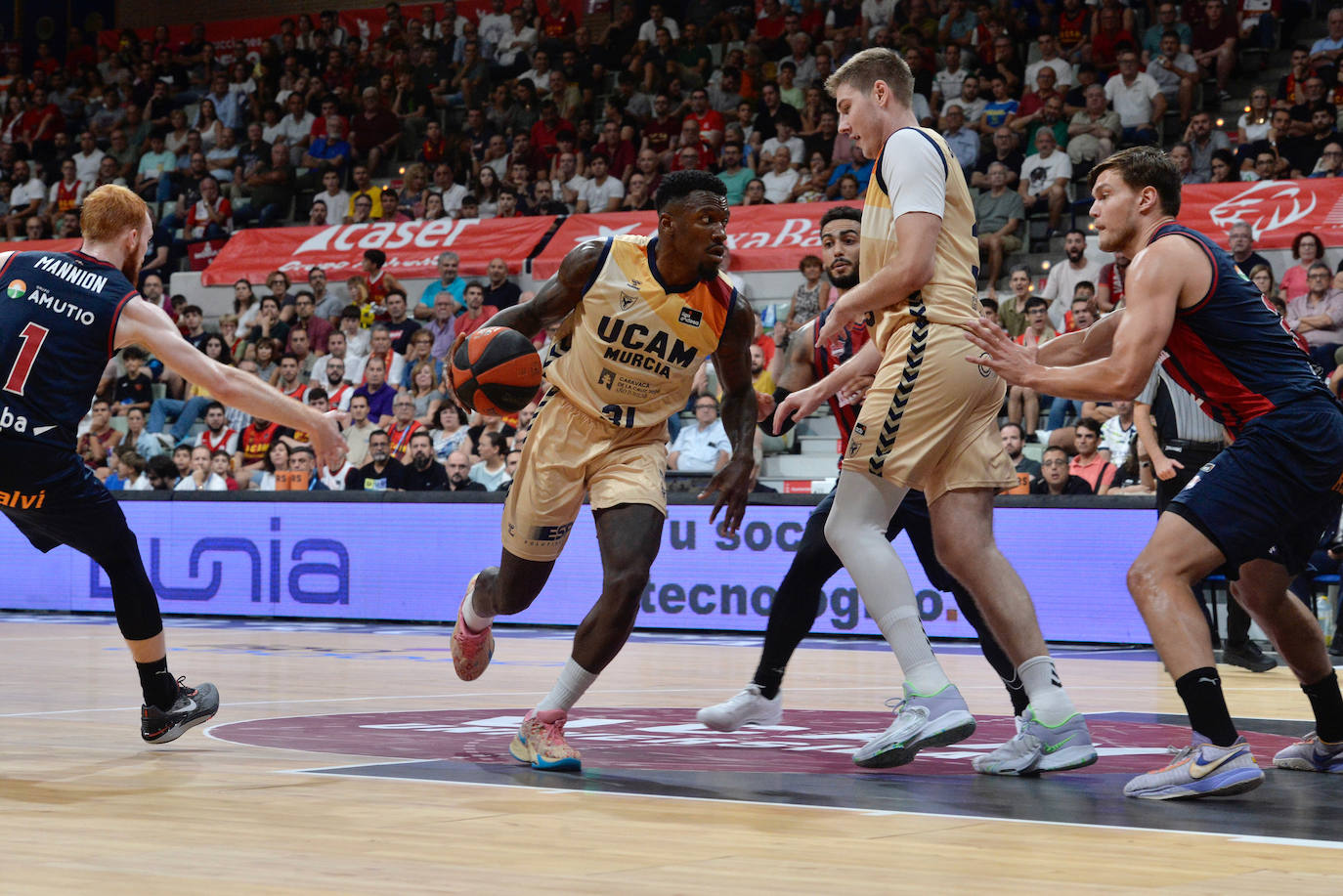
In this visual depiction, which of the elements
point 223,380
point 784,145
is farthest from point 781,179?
point 223,380

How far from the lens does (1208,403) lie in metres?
5.16

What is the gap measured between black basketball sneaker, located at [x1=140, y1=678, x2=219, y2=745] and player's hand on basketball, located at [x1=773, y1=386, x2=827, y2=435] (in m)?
2.22

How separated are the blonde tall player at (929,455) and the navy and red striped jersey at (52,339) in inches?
95.4

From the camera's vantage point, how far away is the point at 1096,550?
11242mm

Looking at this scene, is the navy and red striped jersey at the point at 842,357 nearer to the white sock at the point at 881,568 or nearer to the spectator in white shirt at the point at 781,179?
the white sock at the point at 881,568

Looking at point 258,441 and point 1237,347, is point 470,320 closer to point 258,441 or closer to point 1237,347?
point 258,441

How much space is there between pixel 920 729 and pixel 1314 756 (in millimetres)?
1344

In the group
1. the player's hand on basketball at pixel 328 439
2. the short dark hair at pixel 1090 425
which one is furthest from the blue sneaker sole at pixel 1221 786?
the short dark hair at pixel 1090 425

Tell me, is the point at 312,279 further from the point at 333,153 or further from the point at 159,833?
the point at 159,833

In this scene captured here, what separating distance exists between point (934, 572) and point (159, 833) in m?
3.29

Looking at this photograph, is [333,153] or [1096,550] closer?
[1096,550]

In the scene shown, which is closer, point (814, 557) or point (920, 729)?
point (920, 729)

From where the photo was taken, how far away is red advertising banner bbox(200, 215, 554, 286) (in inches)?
703

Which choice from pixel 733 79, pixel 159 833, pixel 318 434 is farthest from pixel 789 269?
pixel 159 833
